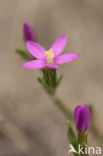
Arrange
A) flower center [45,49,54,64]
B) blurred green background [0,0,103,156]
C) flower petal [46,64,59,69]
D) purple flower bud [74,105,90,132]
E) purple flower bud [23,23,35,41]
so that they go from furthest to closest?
1. blurred green background [0,0,103,156]
2. purple flower bud [23,23,35,41]
3. flower center [45,49,54,64]
4. flower petal [46,64,59,69]
5. purple flower bud [74,105,90,132]

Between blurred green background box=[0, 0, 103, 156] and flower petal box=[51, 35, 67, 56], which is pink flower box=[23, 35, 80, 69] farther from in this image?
blurred green background box=[0, 0, 103, 156]

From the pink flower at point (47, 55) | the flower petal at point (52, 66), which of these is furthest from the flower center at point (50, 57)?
the flower petal at point (52, 66)

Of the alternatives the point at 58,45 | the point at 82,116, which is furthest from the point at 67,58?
the point at 82,116

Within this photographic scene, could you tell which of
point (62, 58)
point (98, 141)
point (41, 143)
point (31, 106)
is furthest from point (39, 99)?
point (62, 58)

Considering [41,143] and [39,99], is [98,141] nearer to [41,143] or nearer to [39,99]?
[41,143]

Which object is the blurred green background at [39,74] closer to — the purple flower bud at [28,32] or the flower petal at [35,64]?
the purple flower bud at [28,32]

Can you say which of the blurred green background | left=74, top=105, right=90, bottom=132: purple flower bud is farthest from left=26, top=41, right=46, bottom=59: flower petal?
the blurred green background
